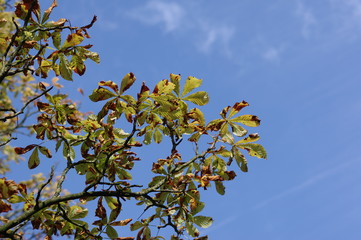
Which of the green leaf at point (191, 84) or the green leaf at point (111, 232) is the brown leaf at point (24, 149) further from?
the green leaf at point (191, 84)

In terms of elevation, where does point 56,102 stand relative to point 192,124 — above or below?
above

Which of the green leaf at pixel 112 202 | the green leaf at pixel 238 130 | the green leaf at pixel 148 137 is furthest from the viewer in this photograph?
the green leaf at pixel 148 137

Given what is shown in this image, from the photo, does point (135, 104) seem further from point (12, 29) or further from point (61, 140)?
point (12, 29)

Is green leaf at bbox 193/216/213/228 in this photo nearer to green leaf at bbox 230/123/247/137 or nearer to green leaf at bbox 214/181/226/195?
green leaf at bbox 214/181/226/195

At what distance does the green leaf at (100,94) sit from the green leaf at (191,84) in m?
0.56

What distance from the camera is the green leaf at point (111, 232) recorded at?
327 cm

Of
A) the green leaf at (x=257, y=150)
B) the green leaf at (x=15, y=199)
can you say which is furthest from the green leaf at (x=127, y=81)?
the green leaf at (x=15, y=199)

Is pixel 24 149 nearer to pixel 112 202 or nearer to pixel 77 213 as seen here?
pixel 77 213

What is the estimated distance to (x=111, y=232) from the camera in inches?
129

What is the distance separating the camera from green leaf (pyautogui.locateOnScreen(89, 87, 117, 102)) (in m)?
2.68

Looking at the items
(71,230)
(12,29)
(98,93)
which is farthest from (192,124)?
(12,29)

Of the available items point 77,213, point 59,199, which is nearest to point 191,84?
point 59,199

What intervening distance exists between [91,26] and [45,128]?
0.94 m

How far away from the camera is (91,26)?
316cm
